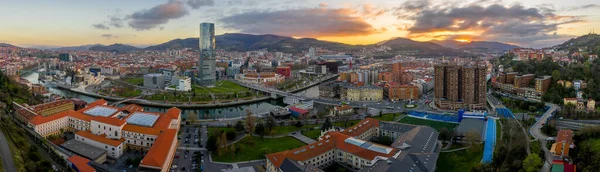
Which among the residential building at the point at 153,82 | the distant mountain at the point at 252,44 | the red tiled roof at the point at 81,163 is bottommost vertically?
the red tiled roof at the point at 81,163

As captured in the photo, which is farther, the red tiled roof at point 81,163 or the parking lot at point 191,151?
the parking lot at point 191,151

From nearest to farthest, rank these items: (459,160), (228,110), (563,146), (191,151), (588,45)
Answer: (563,146) < (459,160) < (191,151) < (228,110) < (588,45)

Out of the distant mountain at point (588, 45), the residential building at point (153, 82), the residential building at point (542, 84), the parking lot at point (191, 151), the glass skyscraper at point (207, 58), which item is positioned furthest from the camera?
the glass skyscraper at point (207, 58)

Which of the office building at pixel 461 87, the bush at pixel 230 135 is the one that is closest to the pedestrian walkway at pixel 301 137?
the bush at pixel 230 135

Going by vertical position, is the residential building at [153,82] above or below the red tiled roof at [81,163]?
above

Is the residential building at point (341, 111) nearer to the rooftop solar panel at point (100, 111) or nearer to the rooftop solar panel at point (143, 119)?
the rooftop solar panel at point (143, 119)

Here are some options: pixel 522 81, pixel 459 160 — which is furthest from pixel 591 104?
pixel 459 160

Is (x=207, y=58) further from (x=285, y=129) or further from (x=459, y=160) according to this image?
(x=459, y=160)

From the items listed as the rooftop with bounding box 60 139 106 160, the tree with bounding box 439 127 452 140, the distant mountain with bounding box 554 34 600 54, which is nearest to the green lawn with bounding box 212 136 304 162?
the rooftop with bounding box 60 139 106 160
